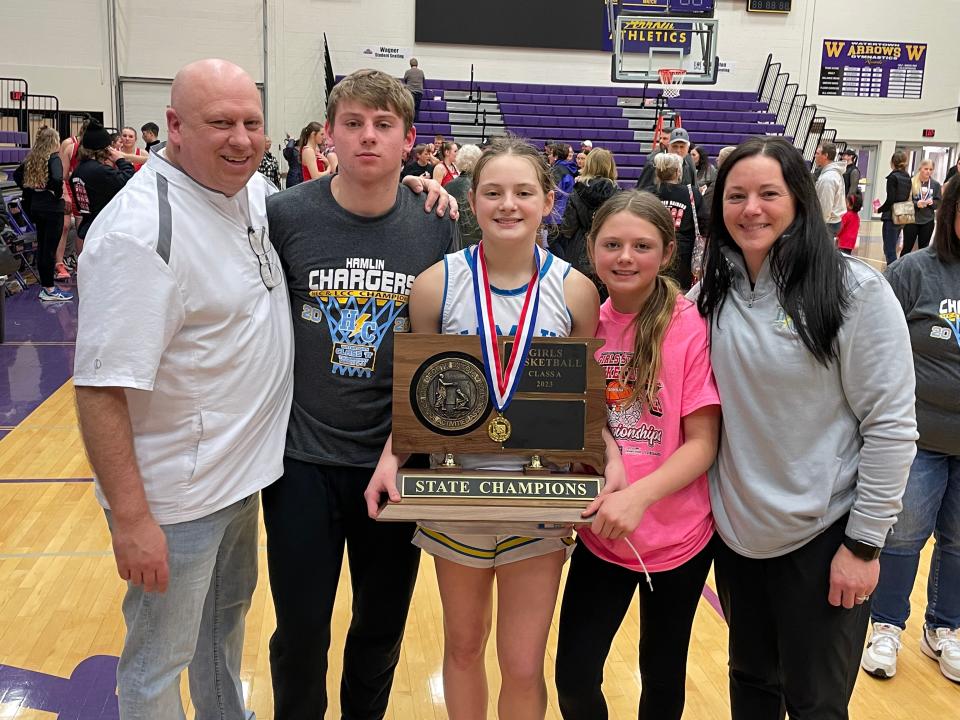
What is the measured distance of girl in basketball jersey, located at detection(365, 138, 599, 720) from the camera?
1.98 meters

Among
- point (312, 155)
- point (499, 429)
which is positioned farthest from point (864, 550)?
point (312, 155)

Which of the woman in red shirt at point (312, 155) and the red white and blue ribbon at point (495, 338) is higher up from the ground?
the woman in red shirt at point (312, 155)

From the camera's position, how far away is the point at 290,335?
2.08m

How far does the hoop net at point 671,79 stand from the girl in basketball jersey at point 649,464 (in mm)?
15426

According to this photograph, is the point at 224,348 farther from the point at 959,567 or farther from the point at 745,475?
the point at 959,567

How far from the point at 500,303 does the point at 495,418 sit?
288 millimetres

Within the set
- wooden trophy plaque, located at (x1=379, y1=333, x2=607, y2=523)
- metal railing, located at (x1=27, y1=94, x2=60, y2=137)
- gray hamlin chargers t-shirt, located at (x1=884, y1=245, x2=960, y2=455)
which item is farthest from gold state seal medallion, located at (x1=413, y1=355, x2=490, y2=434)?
metal railing, located at (x1=27, y1=94, x2=60, y2=137)

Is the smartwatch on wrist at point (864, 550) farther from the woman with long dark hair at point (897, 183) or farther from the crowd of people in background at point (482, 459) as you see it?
the woman with long dark hair at point (897, 183)

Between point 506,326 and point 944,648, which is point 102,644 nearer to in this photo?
point 506,326

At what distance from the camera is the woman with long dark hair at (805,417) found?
1822 millimetres

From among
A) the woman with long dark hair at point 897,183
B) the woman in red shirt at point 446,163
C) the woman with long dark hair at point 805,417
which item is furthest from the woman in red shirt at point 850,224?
the woman with long dark hair at point 805,417

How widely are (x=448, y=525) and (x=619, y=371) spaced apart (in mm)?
568

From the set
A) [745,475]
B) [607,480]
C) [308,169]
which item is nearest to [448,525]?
[607,480]

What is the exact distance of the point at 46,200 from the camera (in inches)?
379
